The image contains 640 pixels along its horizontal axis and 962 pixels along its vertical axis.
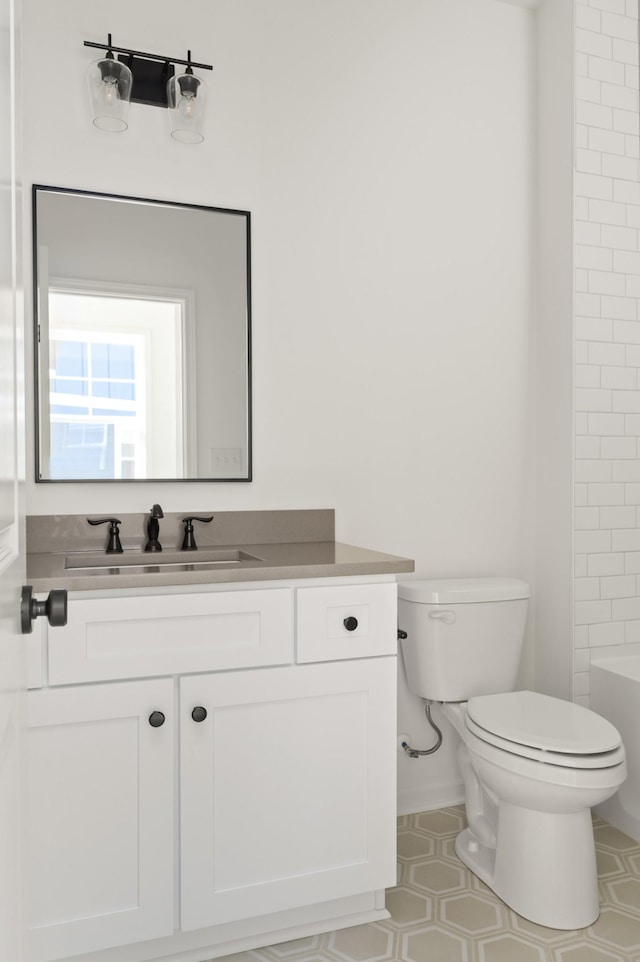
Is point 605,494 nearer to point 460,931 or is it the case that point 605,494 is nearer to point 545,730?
point 545,730

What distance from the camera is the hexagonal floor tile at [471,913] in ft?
5.98

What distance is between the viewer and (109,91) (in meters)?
1.92

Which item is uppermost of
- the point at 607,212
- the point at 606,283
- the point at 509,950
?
the point at 607,212

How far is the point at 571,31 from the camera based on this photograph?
2.44m

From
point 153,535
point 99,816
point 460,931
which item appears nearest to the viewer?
point 99,816

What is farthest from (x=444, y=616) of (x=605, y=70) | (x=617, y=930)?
(x=605, y=70)

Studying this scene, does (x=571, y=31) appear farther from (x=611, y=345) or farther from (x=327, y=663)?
(x=327, y=663)

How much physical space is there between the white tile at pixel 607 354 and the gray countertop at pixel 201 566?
112cm

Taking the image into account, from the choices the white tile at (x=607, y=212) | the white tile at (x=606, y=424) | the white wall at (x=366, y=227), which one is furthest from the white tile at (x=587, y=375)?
the white tile at (x=607, y=212)

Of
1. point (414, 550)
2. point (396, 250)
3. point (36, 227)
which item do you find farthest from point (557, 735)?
point (36, 227)

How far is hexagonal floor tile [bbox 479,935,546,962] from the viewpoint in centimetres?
170

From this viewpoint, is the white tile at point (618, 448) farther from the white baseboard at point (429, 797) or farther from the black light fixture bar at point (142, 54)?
the black light fixture bar at point (142, 54)

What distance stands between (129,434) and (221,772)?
97cm

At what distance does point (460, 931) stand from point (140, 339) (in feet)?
5.82
